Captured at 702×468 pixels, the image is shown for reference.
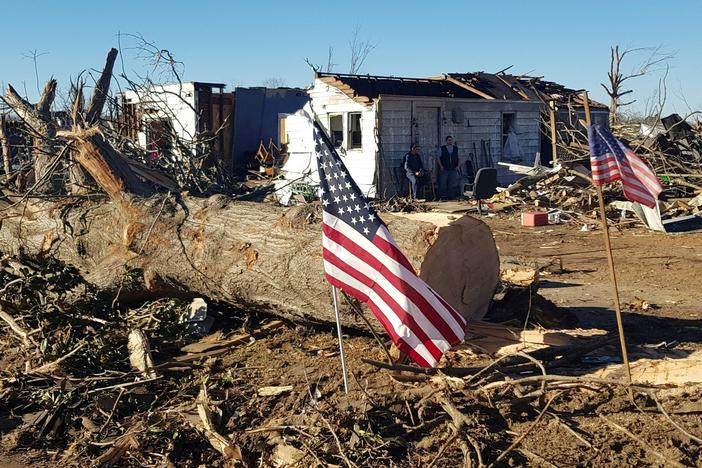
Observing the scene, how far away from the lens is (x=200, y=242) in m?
7.88

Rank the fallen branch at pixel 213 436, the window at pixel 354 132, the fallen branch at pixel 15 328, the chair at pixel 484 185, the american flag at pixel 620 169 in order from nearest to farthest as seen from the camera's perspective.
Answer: the fallen branch at pixel 213 436, the american flag at pixel 620 169, the fallen branch at pixel 15 328, the chair at pixel 484 185, the window at pixel 354 132

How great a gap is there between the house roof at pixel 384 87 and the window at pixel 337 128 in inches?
36.0

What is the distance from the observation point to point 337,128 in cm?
2364

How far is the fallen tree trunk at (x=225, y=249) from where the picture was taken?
684 centimetres

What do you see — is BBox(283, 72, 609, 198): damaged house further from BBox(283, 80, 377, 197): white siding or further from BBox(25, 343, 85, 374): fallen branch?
BBox(25, 343, 85, 374): fallen branch

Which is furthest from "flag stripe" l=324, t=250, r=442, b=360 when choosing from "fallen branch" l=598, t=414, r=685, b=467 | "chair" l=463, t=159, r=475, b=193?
"chair" l=463, t=159, r=475, b=193

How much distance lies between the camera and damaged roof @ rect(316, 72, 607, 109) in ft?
75.7

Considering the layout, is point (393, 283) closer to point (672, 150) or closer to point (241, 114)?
point (672, 150)

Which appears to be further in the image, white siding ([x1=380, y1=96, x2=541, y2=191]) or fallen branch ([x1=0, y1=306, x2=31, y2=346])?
white siding ([x1=380, y1=96, x2=541, y2=191])

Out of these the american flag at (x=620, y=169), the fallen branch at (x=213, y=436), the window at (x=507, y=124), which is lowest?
the fallen branch at (x=213, y=436)

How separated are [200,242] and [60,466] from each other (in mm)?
2882

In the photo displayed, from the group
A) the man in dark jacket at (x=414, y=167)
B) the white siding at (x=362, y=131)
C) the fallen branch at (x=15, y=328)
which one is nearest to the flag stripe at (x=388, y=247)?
the fallen branch at (x=15, y=328)

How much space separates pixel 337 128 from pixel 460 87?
435 cm

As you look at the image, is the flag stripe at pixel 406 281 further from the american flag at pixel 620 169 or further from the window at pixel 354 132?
the window at pixel 354 132
